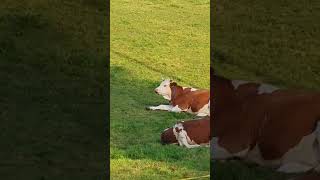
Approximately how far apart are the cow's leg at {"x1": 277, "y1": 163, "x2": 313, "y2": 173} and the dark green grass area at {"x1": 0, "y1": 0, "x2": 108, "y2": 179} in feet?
3.29

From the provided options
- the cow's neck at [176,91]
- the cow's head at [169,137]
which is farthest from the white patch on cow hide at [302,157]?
the cow's neck at [176,91]

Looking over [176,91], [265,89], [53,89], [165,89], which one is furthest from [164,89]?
[265,89]

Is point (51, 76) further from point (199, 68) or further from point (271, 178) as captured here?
point (271, 178)

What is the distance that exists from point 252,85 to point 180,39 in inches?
157

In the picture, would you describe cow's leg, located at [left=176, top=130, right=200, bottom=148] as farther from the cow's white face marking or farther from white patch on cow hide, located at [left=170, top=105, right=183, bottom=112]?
the cow's white face marking

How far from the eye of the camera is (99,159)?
12.6 feet

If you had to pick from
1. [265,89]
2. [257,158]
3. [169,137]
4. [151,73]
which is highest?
[265,89]

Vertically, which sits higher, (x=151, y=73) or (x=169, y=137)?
(x=169, y=137)

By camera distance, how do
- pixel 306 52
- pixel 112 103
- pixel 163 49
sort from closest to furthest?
pixel 112 103
pixel 306 52
pixel 163 49

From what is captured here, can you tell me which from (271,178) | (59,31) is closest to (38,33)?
(59,31)

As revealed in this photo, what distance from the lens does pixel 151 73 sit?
6.36 meters

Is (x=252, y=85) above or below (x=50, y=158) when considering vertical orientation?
above

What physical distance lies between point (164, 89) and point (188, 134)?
5.03ft

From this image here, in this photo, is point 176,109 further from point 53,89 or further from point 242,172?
point 242,172
